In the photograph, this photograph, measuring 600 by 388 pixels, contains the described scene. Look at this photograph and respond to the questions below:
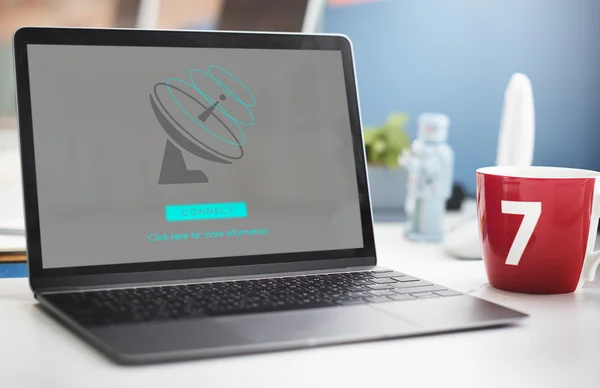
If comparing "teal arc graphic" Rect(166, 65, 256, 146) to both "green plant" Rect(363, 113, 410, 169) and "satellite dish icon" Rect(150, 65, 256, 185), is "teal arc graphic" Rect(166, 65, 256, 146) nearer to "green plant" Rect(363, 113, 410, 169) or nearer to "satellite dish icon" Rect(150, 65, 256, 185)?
"satellite dish icon" Rect(150, 65, 256, 185)

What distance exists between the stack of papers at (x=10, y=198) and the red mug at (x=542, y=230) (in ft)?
2.02

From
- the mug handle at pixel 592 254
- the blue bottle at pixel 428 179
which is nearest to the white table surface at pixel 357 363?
the mug handle at pixel 592 254

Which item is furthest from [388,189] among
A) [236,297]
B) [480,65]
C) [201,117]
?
[236,297]

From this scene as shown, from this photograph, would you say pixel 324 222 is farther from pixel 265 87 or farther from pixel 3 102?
pixel 3 102

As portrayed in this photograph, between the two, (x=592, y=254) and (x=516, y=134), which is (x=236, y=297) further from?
(x=516, y=134)

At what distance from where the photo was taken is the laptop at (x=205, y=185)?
77cm

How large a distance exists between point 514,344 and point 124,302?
1.13ft

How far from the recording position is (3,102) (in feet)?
4.66

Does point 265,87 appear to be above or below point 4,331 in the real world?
above

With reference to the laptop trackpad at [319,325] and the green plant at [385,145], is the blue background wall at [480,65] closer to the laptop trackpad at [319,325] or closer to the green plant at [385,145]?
the green plant at [385,145]

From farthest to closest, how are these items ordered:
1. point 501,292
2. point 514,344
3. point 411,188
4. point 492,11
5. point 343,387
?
1. point 492,11
2. point 411,188
3. point 501,292
4. point 514,344
5. point 343,387

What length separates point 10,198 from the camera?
1486 millimetres

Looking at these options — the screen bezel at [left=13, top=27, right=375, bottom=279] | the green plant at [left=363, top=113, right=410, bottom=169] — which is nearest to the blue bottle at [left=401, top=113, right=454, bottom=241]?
the green plant at [left=363, top=113, right=410, bottom=169]

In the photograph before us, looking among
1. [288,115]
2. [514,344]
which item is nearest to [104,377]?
[514,344]
